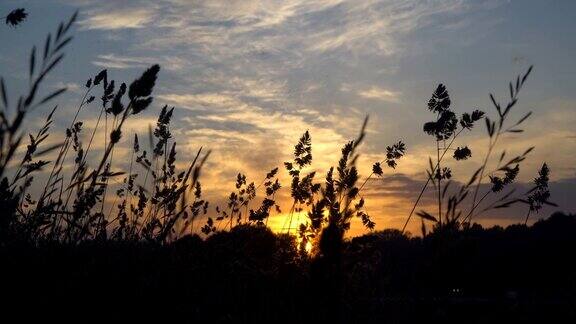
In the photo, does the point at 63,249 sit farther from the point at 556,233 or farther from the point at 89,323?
the point at 556,233

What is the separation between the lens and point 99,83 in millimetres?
5809

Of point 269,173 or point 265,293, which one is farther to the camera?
point 269,173

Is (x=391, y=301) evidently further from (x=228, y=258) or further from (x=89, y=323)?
(x=89, y=323)

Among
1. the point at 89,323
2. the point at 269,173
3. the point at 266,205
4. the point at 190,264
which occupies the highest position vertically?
the point at 269,173

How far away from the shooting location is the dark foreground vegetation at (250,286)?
92.9 inches

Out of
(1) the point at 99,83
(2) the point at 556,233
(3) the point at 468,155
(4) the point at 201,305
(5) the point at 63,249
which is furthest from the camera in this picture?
(2) the point at 556,233

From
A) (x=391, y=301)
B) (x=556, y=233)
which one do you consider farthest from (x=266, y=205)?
(x=556, y=233)

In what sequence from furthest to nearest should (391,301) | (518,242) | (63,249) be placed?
(518,242), (391,301), (63,249)

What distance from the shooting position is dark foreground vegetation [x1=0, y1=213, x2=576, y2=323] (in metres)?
2.36

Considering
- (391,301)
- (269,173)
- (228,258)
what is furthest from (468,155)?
(269,173)

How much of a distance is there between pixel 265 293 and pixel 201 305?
0.58 m

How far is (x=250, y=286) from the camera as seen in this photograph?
3.73 meters

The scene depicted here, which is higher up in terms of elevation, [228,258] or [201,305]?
[228,258]

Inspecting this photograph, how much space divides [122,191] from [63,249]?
4223 millimetres
